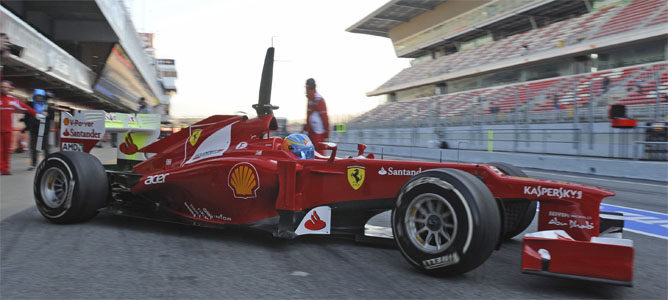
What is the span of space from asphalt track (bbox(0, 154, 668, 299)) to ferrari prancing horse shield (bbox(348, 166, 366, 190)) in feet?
1.60

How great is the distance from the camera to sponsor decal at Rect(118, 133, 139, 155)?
5516 mm

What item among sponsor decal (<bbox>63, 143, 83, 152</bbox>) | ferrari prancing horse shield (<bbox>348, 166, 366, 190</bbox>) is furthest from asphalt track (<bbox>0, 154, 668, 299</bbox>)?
sponsor decal (<bbox>63, 143, 83, 152</bbox>)

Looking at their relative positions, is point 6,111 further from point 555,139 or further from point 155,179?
point 555,139

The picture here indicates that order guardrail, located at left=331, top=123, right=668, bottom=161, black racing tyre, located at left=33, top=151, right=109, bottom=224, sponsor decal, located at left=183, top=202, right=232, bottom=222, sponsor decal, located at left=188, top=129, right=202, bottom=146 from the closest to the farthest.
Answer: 1. sponsor decal, located at left=183, top=202, right=232, bottom=222
2. black racing tyre, located at left=33, top=151, right=109, bottom=224
3. sponsor decal, located at left=188, top=129, right=202, bottom=146
4. guardrail, located at left=331, top=123, right=668, bottom=161

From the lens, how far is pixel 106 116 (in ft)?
16.5

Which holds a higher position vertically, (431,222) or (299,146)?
(299,146)

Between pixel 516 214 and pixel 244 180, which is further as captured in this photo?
pixel 244 180

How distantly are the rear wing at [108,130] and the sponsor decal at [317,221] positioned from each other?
267 cm

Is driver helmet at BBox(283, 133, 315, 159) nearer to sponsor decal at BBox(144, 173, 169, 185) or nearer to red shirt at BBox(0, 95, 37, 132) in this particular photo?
sponsor decal at BBox(144, 173, 169, 185)

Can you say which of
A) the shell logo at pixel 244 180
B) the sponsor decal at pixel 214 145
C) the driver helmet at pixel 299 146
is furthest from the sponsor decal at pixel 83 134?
the driver helmet at pixel 299 146

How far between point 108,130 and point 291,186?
8.73 ft

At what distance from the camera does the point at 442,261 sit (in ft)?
8.76

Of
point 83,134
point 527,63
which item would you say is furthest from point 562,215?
point 527,63

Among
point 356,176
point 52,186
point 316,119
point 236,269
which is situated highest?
point 316,119
